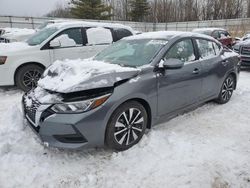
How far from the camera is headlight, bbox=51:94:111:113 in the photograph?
10.0 ft

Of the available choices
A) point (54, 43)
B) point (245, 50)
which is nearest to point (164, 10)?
point (245, 50)

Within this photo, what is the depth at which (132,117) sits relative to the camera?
350cm

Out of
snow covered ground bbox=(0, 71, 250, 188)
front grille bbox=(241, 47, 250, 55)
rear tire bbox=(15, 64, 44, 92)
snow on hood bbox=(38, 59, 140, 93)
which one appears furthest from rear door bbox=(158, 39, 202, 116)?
front grille bbox=(241, 47, 250, 55)

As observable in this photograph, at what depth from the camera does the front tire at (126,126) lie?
3.29m

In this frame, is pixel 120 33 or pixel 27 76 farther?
pixel 120 33

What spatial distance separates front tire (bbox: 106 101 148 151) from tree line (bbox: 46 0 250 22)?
38.1 metres

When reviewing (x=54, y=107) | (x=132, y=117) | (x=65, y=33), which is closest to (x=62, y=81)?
(x=54, y=107)

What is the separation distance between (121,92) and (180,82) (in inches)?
49.7

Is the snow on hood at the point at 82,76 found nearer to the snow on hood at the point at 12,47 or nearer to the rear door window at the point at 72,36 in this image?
the snow on hood at the point at 12,47

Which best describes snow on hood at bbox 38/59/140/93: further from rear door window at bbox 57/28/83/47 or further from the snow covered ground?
rear door window at bbox 57/28/83/47

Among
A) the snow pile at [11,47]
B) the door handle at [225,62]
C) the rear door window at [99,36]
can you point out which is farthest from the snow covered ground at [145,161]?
the rear door window at [99,36]

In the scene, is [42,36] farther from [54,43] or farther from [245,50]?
[245,50]

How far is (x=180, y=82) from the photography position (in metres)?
4.15

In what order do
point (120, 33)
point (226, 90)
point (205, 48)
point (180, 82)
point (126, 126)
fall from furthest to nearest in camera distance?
point (120, 33) < point (226, 90) < point (205, 48) < point (180, 82) < point (126, 126)
